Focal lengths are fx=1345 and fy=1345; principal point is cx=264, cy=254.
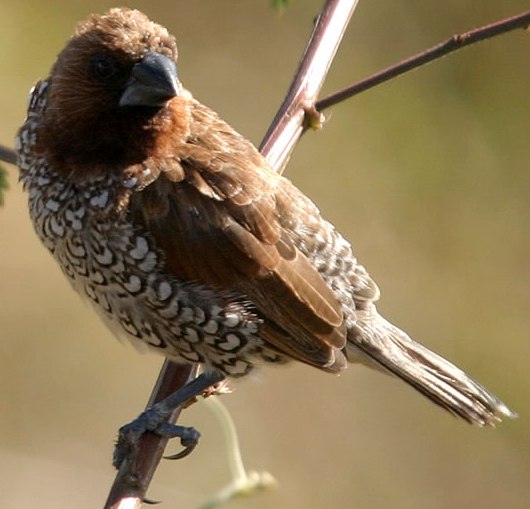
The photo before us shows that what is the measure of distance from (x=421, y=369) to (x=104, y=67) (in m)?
1.53

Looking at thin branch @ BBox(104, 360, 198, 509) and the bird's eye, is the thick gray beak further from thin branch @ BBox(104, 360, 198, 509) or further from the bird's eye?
thin branch @ BBox(104, 360, 198, 509)

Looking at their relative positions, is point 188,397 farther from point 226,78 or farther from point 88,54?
point 226,78

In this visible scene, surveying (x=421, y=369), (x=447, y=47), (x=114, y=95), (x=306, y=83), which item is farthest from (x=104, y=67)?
(x=421, y=369)

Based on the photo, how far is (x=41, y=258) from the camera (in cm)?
875

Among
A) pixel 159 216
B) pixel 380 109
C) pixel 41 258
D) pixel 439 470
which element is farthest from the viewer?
pixel 380 109

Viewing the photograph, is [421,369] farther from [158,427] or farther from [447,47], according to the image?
[447,47]

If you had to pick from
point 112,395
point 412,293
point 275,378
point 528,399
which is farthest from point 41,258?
point 528,399

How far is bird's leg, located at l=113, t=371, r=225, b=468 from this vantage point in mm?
4027

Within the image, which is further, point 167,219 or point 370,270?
point 370,270

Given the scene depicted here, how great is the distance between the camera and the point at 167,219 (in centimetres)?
423

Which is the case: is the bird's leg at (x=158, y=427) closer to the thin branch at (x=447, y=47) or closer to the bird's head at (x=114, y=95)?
the bird's head at (x=114, y=95)

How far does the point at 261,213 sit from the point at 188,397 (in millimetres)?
629

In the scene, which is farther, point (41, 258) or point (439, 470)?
point (41, 258)

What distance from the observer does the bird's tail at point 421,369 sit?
15.2ft
